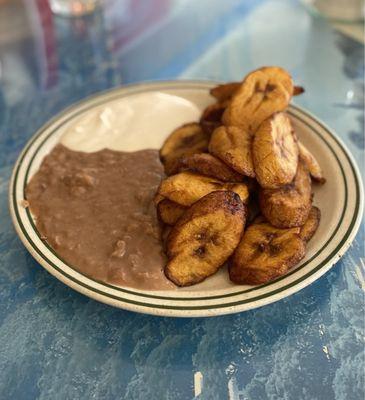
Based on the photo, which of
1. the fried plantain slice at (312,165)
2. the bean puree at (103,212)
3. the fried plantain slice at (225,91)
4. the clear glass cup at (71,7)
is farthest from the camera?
the clear glass cup at (71,7)

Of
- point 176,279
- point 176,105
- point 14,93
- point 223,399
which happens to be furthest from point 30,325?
point 14,93

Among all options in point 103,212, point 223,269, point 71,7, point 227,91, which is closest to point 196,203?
point 223,269

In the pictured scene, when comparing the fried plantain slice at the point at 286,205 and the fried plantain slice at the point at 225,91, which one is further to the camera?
the fried plantain slice at the point at 225,91

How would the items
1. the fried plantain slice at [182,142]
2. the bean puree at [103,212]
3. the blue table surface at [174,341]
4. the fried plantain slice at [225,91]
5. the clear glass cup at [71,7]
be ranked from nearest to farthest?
the blue table surface at [174,341] < the bean puree at [103,212] < the fried plantain slice at [182,142] < the fried plantain slice at [225,91] < the clear glass cup at [71,7]

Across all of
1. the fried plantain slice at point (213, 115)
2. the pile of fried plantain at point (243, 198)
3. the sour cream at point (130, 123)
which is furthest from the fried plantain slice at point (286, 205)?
the sour cream at point (130, 123)

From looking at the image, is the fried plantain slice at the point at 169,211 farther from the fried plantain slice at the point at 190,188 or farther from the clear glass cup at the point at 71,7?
the clear glass cup at the point at 71,7

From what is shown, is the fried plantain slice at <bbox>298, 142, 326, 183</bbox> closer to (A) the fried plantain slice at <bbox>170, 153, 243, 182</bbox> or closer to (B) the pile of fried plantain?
(B) the pile of fried plantain

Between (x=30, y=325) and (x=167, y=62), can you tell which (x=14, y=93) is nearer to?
(x=167, y=62)

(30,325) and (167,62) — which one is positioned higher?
(167,62)
